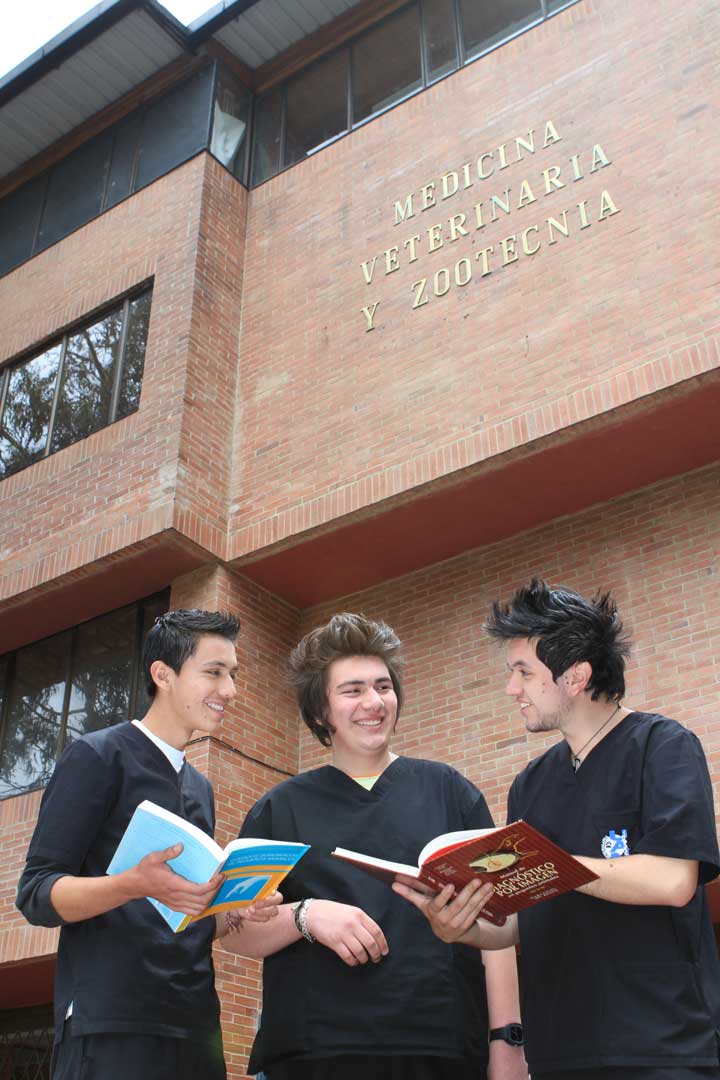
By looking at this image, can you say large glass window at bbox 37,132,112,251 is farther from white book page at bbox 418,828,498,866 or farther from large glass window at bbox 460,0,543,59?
white book page at bbox 418,828,498,866

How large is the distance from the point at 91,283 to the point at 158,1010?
9.85m

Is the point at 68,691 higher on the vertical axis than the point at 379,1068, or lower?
higher

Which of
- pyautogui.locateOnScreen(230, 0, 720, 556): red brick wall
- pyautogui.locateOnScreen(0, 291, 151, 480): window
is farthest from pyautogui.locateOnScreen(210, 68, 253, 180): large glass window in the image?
pyautogui.locateOnScreen(0, 291, 151, 480): window

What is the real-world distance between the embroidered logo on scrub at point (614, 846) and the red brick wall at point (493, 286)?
508 cm

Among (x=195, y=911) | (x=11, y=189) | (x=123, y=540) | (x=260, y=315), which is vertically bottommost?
(x=195, y=911)

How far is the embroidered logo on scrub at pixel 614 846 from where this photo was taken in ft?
8.89

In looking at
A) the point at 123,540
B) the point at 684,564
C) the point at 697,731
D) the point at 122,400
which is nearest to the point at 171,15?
the point at 122,400

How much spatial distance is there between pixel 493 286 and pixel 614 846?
Answer: 6.72 metres

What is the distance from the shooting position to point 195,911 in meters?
2.76

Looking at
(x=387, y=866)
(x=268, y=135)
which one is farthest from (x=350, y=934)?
(x=268, y=135)

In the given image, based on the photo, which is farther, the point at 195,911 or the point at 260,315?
the point at 260,315

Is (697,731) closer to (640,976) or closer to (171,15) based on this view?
(640,976)

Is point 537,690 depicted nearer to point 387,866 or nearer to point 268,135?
point 387,866

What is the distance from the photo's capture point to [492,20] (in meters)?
10.4
